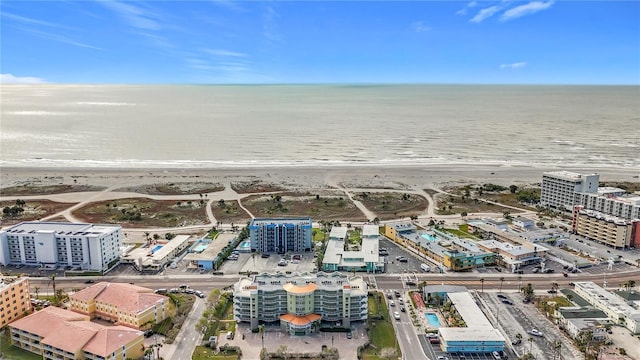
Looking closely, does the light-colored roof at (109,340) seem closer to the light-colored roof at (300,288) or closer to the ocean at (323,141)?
the light-colored roof at (300,288)

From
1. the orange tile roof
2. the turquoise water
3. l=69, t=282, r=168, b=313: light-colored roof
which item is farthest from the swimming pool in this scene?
l=69, t=282, r=168, b=313: light-colored roof

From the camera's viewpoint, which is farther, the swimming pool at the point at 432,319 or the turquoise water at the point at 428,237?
the turquoise water at the point at 428,237

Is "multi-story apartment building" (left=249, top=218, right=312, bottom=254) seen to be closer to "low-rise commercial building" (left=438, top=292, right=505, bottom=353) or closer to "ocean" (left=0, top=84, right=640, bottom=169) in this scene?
"low-rise commercial building" (left=438, top=292, right=505, bottom=353)

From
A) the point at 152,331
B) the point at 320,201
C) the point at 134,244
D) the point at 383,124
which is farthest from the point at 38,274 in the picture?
the point at 383,124

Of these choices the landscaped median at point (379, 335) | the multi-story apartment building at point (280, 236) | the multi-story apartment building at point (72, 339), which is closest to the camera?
the multi-story apartment building at point (72, 339)

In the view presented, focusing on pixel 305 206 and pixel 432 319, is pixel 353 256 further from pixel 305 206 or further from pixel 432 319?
pixel 305 206

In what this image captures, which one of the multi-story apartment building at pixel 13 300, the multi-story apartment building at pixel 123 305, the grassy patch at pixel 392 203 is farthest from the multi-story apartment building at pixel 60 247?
the grassy patch at pixel 392 203
